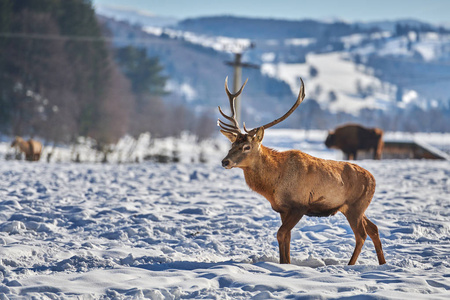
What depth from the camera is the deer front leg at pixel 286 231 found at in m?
5.46

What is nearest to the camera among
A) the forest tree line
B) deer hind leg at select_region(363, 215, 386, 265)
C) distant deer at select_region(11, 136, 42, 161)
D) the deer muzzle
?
the deer muzzle

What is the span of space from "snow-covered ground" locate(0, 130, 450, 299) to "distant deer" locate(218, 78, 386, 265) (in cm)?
56

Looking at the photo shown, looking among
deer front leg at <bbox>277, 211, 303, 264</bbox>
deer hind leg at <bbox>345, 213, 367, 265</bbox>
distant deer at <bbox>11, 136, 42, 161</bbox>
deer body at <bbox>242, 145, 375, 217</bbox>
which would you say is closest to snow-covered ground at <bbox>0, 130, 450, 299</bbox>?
deer front leg at <bbox>277, 211, 303, 264</bbox>

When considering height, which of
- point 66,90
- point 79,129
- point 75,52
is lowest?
point 79,129

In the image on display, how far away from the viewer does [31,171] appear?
13.0 meters

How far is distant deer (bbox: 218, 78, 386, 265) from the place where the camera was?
5.55 m

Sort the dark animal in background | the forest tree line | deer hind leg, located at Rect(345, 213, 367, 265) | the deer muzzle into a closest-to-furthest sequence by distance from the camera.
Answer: the deer muzzle
deer hind leg, located at Rect(345, 213, 367, 265)
the dark animal in background
the forest tree line

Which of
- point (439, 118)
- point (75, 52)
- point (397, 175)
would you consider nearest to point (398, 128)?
point (439, 118)

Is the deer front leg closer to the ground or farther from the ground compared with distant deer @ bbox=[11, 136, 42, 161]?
farther from the ground

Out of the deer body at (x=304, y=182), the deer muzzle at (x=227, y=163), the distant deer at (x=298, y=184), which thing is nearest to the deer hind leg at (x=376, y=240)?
the distant deer at (x=298, y=184)

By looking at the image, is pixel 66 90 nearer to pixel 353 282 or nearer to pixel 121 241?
pixel 121 241

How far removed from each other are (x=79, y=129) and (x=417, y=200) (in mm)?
33816

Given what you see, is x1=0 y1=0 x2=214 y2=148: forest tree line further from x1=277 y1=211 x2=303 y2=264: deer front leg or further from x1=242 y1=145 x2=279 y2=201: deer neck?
x1=277 y1=211 x2=303 y2=264: deer front leg

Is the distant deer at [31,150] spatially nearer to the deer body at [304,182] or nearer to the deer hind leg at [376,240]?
the deer body at [304,182]
